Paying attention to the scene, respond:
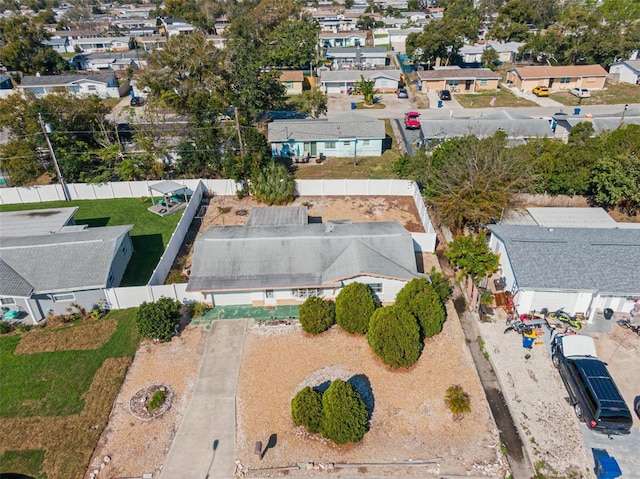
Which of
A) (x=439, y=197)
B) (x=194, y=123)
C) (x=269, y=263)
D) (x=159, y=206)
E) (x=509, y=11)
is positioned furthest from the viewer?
(x=509, y=11)

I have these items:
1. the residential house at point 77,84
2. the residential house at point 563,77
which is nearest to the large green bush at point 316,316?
the residential house at point 563,77

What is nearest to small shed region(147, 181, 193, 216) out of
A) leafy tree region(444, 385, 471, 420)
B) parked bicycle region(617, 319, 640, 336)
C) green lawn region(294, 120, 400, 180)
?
green lawn region(294, 120, 400, 180)

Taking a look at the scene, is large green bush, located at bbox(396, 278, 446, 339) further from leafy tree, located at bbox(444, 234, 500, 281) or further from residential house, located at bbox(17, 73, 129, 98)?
residential house, located at bbox(17, 73, 129, 98)

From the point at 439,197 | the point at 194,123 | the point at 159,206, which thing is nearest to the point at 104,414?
the point at 159,206

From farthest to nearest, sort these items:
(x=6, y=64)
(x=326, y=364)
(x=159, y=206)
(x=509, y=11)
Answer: (x=509, y=11) → (x=6, y=64) → (x=159, y=206) → (x=326, y=364)

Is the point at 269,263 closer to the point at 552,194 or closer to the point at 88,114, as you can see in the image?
the point at 552,194

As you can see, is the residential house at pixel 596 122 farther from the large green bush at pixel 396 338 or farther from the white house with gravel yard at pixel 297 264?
the large green bush at pixel 396 338

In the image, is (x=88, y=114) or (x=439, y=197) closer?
(x=439, y=197)

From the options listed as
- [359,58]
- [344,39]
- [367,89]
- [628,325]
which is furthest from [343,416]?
[344,39]
